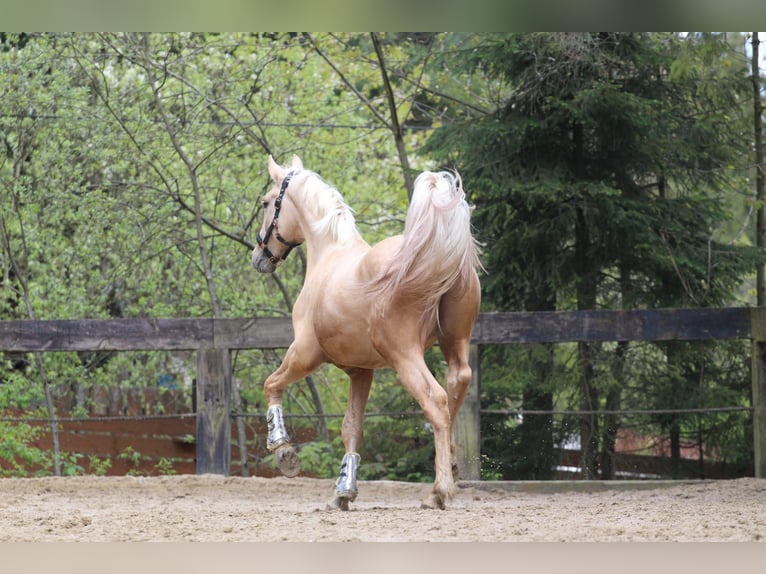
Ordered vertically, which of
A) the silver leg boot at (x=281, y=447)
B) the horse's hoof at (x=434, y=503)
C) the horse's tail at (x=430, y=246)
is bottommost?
the horse's hoof at (x=434, y=503)

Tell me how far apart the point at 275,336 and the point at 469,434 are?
1.49 m

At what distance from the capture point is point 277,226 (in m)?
5.96

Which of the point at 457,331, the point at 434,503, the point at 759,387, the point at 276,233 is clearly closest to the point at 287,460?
the point at 434,503

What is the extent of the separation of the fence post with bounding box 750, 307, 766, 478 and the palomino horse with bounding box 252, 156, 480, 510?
2242 millimetres

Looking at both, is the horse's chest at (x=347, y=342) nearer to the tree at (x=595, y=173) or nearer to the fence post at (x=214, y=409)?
→ the fence post at (x=214, y=409)

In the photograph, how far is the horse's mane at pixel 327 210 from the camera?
571cm

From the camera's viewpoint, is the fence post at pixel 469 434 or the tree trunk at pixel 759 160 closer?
the fence post at pixel 469 434

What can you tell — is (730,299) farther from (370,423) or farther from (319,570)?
(319,570)

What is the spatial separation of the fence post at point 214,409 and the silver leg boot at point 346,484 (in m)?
1.84

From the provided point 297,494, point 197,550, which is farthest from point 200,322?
point 197,550

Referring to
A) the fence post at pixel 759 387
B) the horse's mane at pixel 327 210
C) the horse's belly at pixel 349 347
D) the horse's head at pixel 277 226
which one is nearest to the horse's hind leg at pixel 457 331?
the horse's belly at pixel 349 347

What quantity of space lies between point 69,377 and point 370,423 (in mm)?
3288

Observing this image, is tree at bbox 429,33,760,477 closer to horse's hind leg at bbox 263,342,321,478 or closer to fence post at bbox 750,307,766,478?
fence post at bbox 750,307,766,478

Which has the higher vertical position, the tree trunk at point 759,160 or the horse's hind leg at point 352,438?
the tree trunk at point 759,160
